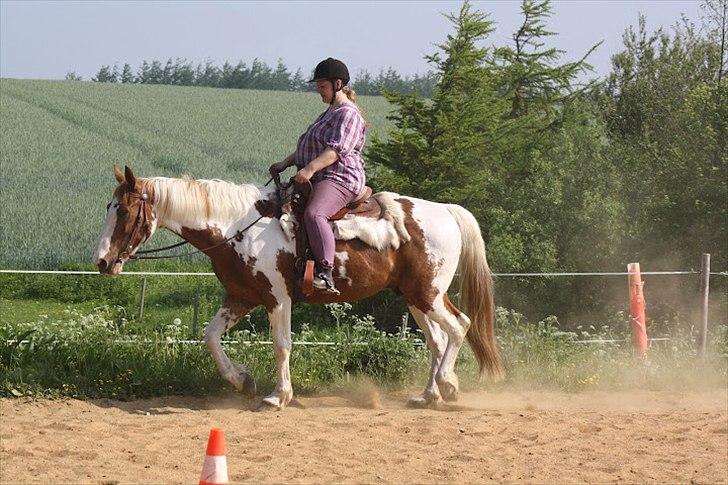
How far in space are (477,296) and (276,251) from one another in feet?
6.92

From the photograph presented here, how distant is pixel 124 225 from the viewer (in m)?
8.70

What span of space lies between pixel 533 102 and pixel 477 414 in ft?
50.8

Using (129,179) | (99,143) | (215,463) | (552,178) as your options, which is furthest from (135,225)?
(99,143)

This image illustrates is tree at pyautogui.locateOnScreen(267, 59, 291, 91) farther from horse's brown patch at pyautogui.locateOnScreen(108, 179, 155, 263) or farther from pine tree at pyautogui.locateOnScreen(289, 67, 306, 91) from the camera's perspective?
horse's brown patch at pyautogui.locateOnScreen(108, 179, 155, 263)

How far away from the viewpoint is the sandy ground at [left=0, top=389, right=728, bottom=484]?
653 cm

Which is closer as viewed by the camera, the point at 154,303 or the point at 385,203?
the point at 385,203

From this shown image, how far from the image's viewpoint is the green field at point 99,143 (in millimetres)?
26172

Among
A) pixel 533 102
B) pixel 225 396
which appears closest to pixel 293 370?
pixel 225 396

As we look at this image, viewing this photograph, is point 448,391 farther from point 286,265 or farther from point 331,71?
point 331,71

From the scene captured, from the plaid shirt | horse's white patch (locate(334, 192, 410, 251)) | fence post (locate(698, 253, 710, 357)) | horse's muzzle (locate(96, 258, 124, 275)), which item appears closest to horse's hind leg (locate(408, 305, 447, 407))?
horse's white patch (locate(334, 192, 410, 251))

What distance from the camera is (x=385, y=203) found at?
945 centimetres

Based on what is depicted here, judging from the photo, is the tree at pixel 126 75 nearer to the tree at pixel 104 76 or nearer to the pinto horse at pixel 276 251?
the tree at pixel 104 76

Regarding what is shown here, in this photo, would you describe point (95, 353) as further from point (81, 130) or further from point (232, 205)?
point (81, 130)

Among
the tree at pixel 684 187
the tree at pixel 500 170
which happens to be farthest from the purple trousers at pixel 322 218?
the tree at pixel 684 187
